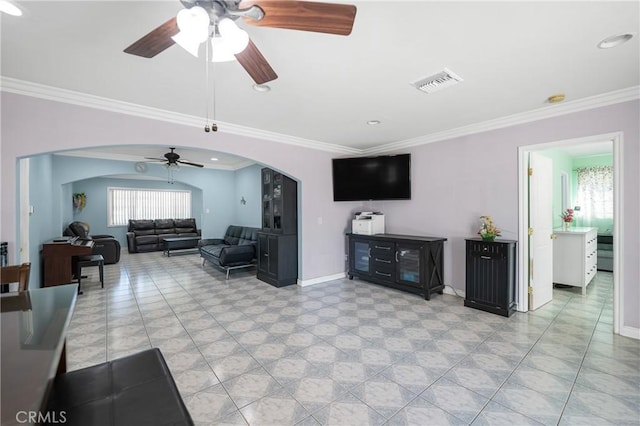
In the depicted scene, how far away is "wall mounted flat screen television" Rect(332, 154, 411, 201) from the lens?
459 centimetres

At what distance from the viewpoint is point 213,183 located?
8.58 m

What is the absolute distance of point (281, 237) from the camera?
4730 millimetres

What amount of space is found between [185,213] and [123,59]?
8782 mm

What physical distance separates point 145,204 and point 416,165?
903 cm

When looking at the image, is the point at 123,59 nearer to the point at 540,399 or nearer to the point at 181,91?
the point at 181,91

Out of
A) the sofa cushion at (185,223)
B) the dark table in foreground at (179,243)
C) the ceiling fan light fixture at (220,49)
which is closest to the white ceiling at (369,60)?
the ceiling fan light fixture at (220,49)

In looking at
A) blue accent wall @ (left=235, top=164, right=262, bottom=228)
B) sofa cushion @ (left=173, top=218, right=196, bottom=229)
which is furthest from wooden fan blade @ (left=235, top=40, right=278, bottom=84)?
sofa cushion @ (left=173, top=218, right=196, bottom=229)

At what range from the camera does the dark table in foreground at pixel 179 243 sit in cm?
784

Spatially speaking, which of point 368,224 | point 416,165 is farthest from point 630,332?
point 368,224

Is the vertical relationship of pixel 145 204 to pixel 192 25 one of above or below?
below

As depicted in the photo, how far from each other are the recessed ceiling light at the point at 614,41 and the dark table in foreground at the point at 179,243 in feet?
28.8

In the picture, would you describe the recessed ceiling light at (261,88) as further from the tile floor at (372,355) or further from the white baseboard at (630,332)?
the white baseboard at (630,332)

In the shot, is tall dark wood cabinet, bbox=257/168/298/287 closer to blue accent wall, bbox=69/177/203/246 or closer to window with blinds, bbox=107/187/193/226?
window with blinds, bbox=107/187/193/226

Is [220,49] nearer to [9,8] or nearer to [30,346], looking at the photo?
[9,8]
